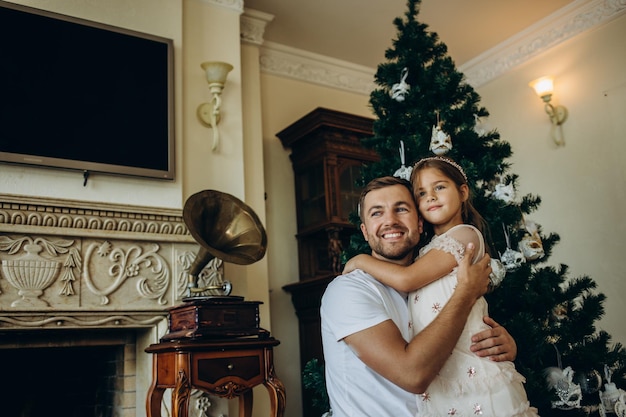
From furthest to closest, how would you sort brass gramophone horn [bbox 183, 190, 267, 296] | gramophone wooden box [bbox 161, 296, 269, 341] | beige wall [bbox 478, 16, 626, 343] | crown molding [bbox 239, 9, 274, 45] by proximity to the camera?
crown molding [bbox 239, 9, 274, 45]
beige wall [bbox 478, 16, 626, 343]
brass gramophone horn [bbox 183, 190, 267, 296]
gramophone wooden box [bbox 161, 296, 269, 341]

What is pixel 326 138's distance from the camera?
4.28 meters

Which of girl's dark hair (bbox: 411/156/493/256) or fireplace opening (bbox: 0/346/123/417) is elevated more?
girl's dark hair (bbox: 411/156/493/256)

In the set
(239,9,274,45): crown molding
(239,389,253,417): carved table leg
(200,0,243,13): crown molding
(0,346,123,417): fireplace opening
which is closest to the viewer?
(239,389,253,417): carved table leg

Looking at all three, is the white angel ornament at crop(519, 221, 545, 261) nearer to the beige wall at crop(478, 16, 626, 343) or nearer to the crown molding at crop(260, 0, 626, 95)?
the beige wall at crop(478, 16, 626, 343)

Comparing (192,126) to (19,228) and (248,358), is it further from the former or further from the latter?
(248,358)

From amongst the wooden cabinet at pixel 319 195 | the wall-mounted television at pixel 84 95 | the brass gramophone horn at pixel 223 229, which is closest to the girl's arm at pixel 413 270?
the brass gramophone horn at pixel 223 229

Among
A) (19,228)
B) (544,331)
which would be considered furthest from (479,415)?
(19,228)

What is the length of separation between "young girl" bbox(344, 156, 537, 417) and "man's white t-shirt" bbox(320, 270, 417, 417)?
7 centimetres

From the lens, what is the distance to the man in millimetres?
1393

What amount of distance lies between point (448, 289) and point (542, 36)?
147 inches

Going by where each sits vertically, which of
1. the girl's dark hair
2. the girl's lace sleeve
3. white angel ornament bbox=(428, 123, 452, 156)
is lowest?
the girl's lace sleeve

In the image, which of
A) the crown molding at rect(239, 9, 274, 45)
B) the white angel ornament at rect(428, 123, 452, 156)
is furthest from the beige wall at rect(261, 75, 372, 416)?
the white angel ornament at rect(428, 123, 452, 156)

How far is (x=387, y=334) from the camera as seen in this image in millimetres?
1413

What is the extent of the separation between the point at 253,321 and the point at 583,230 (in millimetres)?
2742
